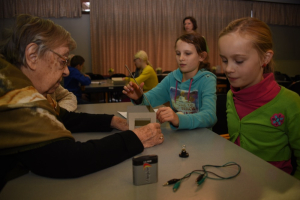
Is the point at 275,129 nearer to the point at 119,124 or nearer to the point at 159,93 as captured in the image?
the point at 119,124

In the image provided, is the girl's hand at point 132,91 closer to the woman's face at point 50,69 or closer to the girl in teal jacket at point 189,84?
the girl in teal jacket at point 189,84

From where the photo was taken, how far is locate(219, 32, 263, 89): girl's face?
A: 1.18 metres

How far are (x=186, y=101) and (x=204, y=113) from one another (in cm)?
36

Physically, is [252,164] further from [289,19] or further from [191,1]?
[289,19]

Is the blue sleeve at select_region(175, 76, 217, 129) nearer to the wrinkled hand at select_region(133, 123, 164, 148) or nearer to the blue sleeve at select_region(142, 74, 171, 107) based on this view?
the wrinkled hand at select_region(133, 123, 164, 148)

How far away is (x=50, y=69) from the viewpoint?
0.99 meters

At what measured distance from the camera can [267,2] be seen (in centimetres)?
819

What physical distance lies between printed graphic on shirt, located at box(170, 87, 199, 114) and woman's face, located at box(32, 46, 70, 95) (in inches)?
37.3

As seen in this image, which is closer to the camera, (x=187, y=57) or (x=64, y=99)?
(x=187, y=57)

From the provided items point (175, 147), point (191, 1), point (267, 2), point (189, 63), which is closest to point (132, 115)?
point (175, 147)

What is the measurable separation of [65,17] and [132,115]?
6729 millimetres

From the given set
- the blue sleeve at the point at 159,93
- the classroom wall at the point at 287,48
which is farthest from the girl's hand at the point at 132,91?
the classroom wall at the point at 287,48

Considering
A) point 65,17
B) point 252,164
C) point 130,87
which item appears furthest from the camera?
point 65,17

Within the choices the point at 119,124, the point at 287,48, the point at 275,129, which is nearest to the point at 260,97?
the point at 275,129
